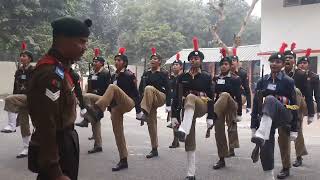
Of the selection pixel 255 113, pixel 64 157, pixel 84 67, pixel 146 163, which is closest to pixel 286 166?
pixel 255 113

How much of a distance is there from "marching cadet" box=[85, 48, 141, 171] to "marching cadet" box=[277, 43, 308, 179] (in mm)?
2575

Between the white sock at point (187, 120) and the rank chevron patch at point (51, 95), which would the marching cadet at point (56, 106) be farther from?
the white sock at point (187, 120)

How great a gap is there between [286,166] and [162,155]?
2633 mm

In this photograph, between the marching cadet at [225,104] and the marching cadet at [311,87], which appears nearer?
the marching cadet at [225,104]

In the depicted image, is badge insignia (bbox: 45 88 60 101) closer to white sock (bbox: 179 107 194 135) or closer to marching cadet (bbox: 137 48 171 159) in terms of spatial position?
white sock (bbox: 179 107 194 135)

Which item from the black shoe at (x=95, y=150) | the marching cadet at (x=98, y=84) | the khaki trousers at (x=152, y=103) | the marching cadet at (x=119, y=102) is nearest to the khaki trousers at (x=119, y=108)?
the marching cadet at (x=119, y=102)

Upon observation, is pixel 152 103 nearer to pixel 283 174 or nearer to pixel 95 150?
pixel 95 150

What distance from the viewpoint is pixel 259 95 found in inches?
240

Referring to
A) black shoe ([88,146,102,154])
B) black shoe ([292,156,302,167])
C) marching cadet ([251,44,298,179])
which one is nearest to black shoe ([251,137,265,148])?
marching cadet ([251,44,298,179])

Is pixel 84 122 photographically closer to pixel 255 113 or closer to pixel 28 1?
pixel 255 113

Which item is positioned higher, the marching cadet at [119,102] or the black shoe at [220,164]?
the marching cadet at [119,102]

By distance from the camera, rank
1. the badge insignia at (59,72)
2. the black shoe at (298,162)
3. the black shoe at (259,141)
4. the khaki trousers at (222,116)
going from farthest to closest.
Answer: the black shoe at (298,162) → the khaki trousers at (222,116) → the black shoe at (259,141) → the badge insignia at (59,72)

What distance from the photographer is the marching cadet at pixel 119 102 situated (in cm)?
677

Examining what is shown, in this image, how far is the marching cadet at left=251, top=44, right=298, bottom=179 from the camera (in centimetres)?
549
